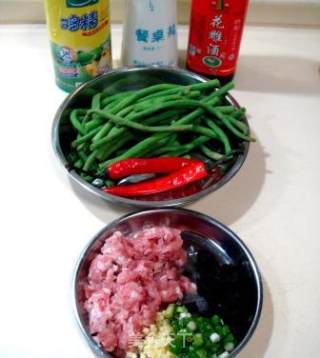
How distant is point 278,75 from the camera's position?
1036mm

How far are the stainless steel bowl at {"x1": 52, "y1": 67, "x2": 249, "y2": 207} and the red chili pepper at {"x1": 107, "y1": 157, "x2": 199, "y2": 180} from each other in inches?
2.0

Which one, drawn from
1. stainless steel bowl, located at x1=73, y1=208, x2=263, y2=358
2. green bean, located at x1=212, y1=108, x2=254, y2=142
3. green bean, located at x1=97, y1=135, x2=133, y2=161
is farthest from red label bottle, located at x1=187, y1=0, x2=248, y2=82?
stainless steel bowl, located at x1=73, y1=208, x2=263, y2=358

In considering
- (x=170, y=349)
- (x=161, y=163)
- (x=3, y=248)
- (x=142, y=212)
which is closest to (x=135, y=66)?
(x=161, y=163)

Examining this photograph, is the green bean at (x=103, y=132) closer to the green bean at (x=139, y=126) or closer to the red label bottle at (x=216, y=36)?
the green bean at (x=139, y=126)

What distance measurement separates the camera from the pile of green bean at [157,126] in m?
0.77

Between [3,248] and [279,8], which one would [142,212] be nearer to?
[3,248]

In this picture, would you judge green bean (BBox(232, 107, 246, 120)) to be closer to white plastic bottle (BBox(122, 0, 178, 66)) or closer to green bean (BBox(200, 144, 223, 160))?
green bean (BBox(200, 144, 223, 160))

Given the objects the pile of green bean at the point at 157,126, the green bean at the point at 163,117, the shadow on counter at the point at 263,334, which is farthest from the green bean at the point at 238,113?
the shadow on counter at the point at 263,334

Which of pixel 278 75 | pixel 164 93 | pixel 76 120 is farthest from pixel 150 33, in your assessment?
pixel 278 75

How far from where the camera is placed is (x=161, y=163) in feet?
2.58

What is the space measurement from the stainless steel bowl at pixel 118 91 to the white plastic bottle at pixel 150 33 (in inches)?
1.2

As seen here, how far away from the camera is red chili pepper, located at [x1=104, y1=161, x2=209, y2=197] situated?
2.45 ft

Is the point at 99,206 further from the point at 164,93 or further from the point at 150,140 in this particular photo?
the point at 164,93

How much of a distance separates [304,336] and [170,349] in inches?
8.0
